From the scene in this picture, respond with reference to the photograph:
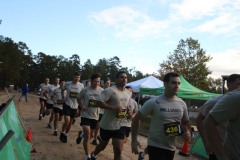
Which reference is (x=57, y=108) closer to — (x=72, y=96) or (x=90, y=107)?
(x=72, y=96)

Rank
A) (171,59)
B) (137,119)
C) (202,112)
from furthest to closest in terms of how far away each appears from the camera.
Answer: (171,59), (137,119), (202,112)

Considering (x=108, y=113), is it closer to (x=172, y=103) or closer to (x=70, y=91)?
(x=172, y=103)

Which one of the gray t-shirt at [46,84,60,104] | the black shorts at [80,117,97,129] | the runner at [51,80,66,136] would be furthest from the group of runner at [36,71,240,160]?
the gray t-shirt at [46,84,60,104]

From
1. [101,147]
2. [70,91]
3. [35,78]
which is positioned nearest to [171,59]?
[70,91]

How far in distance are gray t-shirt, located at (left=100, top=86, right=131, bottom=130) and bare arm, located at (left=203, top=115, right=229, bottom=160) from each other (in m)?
4.36

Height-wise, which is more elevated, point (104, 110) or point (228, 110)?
point (228, 110)

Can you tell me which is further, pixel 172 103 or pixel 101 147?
pixel 101 147

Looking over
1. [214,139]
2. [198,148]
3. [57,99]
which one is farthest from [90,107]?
[214,139]

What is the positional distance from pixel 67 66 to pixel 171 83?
13373 centimetres

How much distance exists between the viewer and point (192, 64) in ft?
165

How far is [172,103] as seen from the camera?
5.16 metres

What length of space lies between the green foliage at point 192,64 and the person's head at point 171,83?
45.4 metres

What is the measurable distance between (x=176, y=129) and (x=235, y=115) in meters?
2.28

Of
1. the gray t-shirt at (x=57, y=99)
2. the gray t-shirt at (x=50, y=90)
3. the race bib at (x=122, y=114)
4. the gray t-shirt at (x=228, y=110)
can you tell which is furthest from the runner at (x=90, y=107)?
the gray t-shirt at (x=228, y=110)
